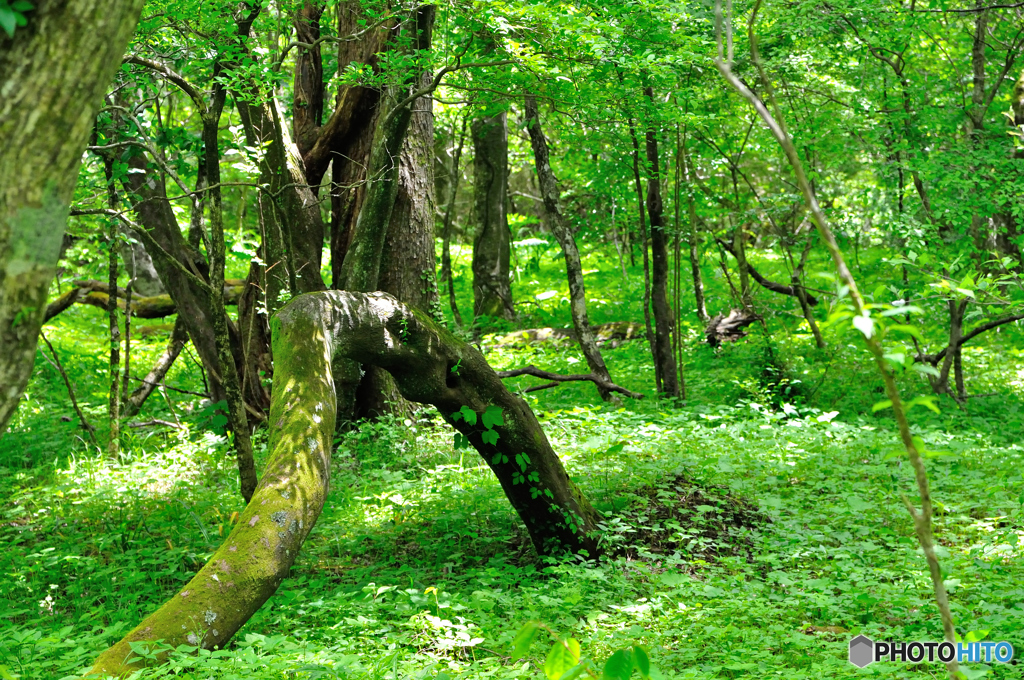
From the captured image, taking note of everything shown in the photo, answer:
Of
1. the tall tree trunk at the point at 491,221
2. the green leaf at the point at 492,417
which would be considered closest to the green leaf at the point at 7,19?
the green leaf at the point at 492,417

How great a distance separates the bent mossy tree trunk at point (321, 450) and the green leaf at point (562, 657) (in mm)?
1688

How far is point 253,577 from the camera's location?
2.98 meters

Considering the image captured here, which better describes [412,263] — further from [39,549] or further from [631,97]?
[39,549]

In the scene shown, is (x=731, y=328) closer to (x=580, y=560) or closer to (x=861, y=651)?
(x=580, y=560)

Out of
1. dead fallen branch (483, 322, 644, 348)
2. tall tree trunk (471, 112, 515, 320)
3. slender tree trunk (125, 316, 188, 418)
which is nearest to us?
slender tree trunk (125, 316, 188, 418)

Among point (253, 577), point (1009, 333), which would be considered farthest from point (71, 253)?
point (1009, 333)

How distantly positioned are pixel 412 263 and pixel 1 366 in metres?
6.74

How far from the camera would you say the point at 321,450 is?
3.44 metres

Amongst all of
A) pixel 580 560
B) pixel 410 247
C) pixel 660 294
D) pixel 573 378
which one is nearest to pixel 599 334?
pixel 660 294

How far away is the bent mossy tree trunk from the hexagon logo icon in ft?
6.07

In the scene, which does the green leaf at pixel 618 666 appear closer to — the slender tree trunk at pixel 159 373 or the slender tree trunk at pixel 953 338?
the slender tree trunk at pixel 953 338

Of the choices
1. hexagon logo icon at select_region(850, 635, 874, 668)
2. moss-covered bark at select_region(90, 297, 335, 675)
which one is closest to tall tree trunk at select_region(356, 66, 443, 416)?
moss-covered bark at select_region(90, 297, 335, 675)

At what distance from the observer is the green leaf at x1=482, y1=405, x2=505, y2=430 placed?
4816mm

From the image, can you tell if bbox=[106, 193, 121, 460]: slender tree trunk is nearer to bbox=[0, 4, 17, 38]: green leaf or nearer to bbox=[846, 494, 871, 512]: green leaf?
bbox=[846, 494, 871, 512]: green leaf
